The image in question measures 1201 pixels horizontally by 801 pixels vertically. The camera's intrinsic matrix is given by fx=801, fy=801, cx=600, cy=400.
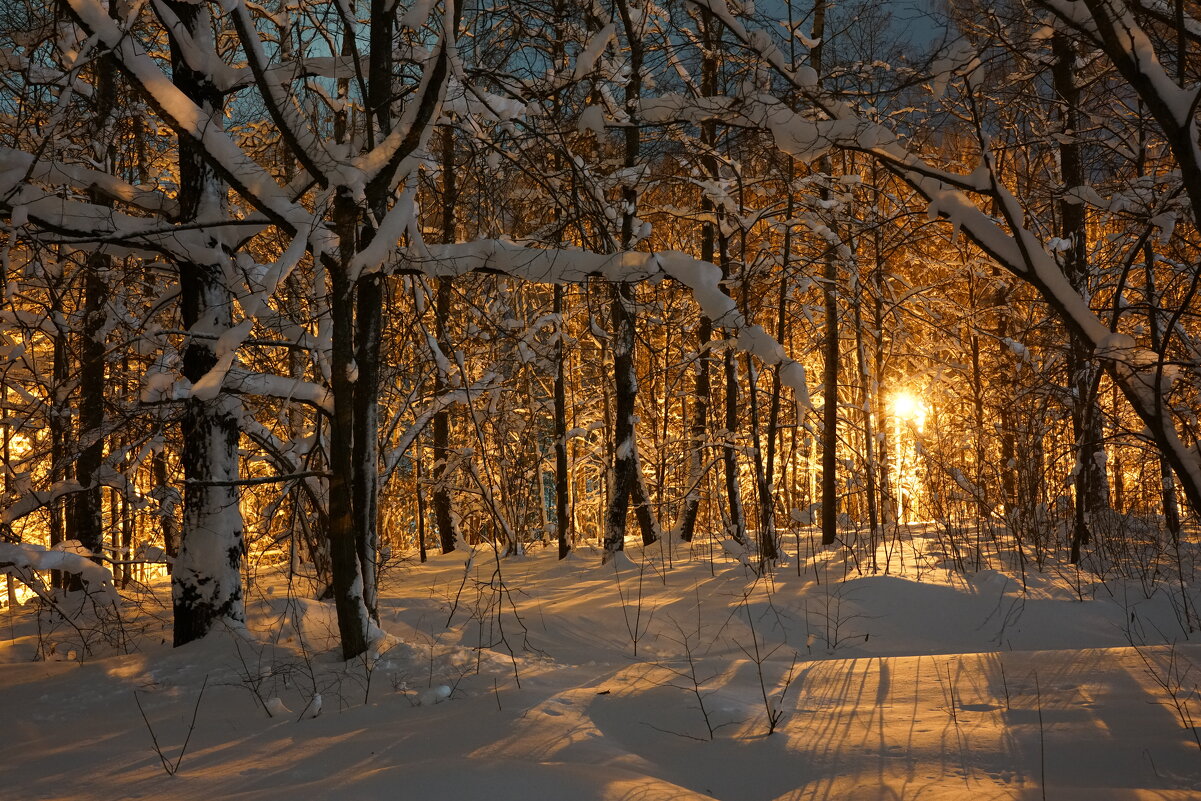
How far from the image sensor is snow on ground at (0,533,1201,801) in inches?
125

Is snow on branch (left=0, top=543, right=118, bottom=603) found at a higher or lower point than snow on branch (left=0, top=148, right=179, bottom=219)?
lower

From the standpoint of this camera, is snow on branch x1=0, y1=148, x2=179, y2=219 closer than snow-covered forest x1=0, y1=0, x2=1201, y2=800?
No

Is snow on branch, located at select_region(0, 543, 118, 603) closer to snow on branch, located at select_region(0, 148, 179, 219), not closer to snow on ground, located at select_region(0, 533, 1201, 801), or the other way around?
snow on ground, located at select_region(0, 533, 1201, 801)

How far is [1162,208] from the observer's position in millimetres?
5020

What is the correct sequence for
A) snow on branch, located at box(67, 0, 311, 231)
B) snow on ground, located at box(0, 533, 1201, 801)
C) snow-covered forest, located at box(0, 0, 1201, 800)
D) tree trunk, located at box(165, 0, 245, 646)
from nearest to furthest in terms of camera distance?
snow on ground, located at box(0, 533, 1201, 801) < snow-covered forest, located at box(0, 0, 1201, 800) < snow on branch, located at box(67, 0, 311, 231) < tree trunk, located at box(165, 0, 245, 646)

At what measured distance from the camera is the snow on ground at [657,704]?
3164mm

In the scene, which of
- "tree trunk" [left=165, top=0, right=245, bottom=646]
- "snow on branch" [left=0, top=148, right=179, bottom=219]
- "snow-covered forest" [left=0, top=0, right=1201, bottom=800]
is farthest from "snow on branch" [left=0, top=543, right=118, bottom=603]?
"snow on branch" [left=0, top=148, right=179, bottom=219]

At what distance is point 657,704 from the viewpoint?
4.18 metres

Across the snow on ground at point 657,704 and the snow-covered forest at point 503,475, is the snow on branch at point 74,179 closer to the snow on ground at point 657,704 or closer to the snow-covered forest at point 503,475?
the snow-covered forest at point 503,475

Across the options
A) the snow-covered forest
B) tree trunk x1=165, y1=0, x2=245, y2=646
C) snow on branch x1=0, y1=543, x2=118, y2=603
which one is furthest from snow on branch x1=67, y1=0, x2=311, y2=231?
snow on branch x1=0, y1=543, x2=118, y2=603

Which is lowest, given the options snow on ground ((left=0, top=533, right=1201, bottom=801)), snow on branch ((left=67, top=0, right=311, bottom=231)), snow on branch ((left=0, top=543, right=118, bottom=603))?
snow on ground ((left=0, top=533, right=1201, bottom=801))

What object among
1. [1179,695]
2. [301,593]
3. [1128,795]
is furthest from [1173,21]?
[301,593]

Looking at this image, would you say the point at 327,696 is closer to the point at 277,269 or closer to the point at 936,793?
the point at 277,269

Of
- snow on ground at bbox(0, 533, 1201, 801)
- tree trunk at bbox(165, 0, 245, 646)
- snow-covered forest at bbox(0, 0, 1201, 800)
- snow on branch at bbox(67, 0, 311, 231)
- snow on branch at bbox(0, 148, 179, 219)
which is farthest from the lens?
tree trunk at bbox(165, 0, 245, 646)
